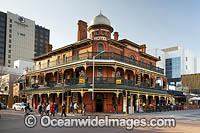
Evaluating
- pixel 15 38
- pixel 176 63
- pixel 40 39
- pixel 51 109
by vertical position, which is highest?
pixel 40 39

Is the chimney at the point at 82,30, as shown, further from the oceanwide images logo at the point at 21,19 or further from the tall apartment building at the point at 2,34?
the oceanwide images logo at the point at 21,19

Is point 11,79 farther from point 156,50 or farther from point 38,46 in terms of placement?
point 38,46

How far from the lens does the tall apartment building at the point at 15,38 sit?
99.4 metres

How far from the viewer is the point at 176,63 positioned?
85.2 m

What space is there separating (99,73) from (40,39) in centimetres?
9483

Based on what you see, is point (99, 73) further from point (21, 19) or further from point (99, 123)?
point (21, 19)

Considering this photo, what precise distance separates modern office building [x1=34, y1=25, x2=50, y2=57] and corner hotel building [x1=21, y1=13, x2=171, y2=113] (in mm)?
79140

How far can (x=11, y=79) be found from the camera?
5088 cm

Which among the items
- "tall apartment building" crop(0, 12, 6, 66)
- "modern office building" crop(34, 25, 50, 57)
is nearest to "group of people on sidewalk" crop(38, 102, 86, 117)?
"tall apartment building" crop(0, 12, 6, 66)

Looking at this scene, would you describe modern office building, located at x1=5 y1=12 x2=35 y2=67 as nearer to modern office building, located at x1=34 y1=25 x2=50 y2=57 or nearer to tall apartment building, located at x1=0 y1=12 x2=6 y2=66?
tall apartment building, located at x1=0 y1=12 x2=6 y2=66

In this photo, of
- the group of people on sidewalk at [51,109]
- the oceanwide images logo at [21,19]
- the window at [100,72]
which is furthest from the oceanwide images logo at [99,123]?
the oceanwide images logo at [21,19]

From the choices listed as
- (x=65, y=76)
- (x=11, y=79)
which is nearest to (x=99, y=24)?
(x=65, y=76)

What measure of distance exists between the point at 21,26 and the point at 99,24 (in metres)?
81.9

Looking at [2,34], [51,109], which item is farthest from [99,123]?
[2,34]
